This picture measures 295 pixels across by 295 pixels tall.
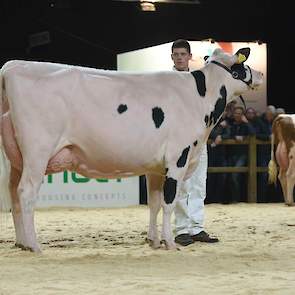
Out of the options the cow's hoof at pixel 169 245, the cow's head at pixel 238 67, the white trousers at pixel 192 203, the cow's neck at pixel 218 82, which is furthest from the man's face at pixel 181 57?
the cow's hoof at pixel 169 245

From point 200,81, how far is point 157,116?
62 centimetres

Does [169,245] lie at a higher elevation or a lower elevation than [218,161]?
lower

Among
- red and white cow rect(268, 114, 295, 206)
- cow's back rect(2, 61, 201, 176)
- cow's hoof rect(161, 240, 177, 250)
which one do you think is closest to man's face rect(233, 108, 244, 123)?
red and white cow rect(268, 114, 295, 206)

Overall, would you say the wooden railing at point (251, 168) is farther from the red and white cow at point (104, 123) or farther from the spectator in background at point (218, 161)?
the red and white cow at point (104, 123)

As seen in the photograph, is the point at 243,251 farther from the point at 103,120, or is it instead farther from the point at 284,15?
the point at 284,15

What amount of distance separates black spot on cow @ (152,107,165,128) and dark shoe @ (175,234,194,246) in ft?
4.04

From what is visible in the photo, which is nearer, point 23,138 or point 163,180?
point 23,138

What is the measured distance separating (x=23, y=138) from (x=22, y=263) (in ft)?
3.57

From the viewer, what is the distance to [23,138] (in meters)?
6.31

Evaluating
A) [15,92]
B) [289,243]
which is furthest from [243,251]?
[15,92]

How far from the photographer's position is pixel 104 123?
646cm

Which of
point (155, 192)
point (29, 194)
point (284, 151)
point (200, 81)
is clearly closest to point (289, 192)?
point (284, 151)

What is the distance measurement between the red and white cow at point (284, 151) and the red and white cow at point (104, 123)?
221 inches

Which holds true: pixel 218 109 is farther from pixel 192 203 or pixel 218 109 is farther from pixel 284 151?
pixel 284 151
